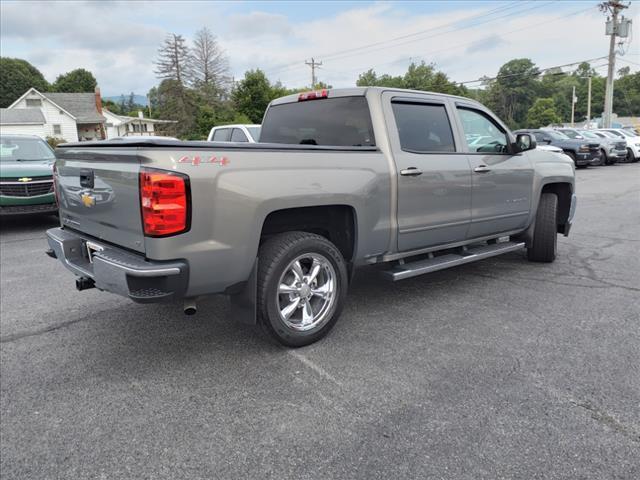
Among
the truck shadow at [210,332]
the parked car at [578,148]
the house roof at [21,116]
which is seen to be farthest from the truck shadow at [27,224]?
the house roof at [21,116]

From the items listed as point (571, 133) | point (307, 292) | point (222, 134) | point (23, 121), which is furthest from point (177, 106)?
point (307, 292)

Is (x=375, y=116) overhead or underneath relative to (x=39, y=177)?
overhead

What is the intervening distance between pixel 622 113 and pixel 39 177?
120m

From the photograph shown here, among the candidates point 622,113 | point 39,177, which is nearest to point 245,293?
point 39,177

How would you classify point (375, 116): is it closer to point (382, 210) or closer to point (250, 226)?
point (382, 210)

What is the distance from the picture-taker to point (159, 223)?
111 inches

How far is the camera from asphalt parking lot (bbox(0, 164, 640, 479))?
92.7 inches

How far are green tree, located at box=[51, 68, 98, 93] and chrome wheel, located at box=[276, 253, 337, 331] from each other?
103 meters

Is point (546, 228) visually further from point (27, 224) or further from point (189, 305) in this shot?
point (27, 224)

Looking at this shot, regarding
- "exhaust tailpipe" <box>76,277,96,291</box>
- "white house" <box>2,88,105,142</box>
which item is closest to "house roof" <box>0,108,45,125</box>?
"white house" <box>2,88,105,142</box>

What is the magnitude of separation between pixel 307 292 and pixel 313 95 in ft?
6.60

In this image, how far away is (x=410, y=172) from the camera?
158 inches


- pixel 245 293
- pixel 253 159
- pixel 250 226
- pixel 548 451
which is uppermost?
pixel 253 159

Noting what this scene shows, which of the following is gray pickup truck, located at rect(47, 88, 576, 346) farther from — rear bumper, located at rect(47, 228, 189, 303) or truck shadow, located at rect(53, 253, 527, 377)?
truck shadow, located at rect(53, 253, 527, 377)
